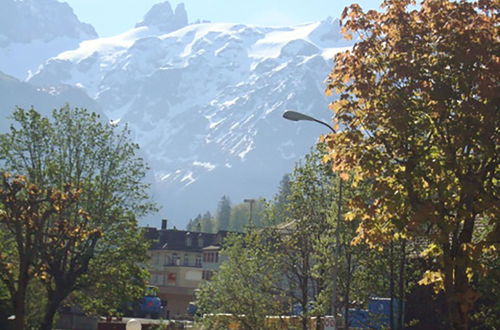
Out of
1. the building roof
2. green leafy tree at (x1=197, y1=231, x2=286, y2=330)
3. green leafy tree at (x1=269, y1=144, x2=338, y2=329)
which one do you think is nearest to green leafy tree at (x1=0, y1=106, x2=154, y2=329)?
green leafy tree at (x1=197, y1=231, x2=286, y2=330)

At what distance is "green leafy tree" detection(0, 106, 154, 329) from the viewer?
42.5 m

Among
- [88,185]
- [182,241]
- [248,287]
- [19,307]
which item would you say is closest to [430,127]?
[19,307]

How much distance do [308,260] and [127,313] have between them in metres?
52.6

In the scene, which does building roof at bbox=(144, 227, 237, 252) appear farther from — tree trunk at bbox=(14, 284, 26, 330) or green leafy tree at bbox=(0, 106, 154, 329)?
tree trunk at bbox=(14, 284, 26, 330)

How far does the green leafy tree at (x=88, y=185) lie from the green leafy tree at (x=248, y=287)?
6.86 meters

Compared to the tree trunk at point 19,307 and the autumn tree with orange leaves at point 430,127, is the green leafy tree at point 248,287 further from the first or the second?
the autumn tree with orange leaves at point 430,127

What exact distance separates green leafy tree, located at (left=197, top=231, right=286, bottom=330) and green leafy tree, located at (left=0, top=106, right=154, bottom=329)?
6855 millimetres

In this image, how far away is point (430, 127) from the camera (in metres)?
15.6

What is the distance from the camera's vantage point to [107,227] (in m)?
43.8

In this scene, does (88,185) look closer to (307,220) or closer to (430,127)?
(307,220)

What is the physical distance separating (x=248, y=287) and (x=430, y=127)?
898 inches

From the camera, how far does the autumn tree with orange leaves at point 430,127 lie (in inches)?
588

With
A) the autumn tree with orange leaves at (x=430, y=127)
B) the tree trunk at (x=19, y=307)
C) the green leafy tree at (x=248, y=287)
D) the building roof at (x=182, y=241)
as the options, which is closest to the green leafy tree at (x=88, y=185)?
the green leafy tree at (x=248, y=287)

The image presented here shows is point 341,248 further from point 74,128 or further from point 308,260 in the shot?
point 74,128
